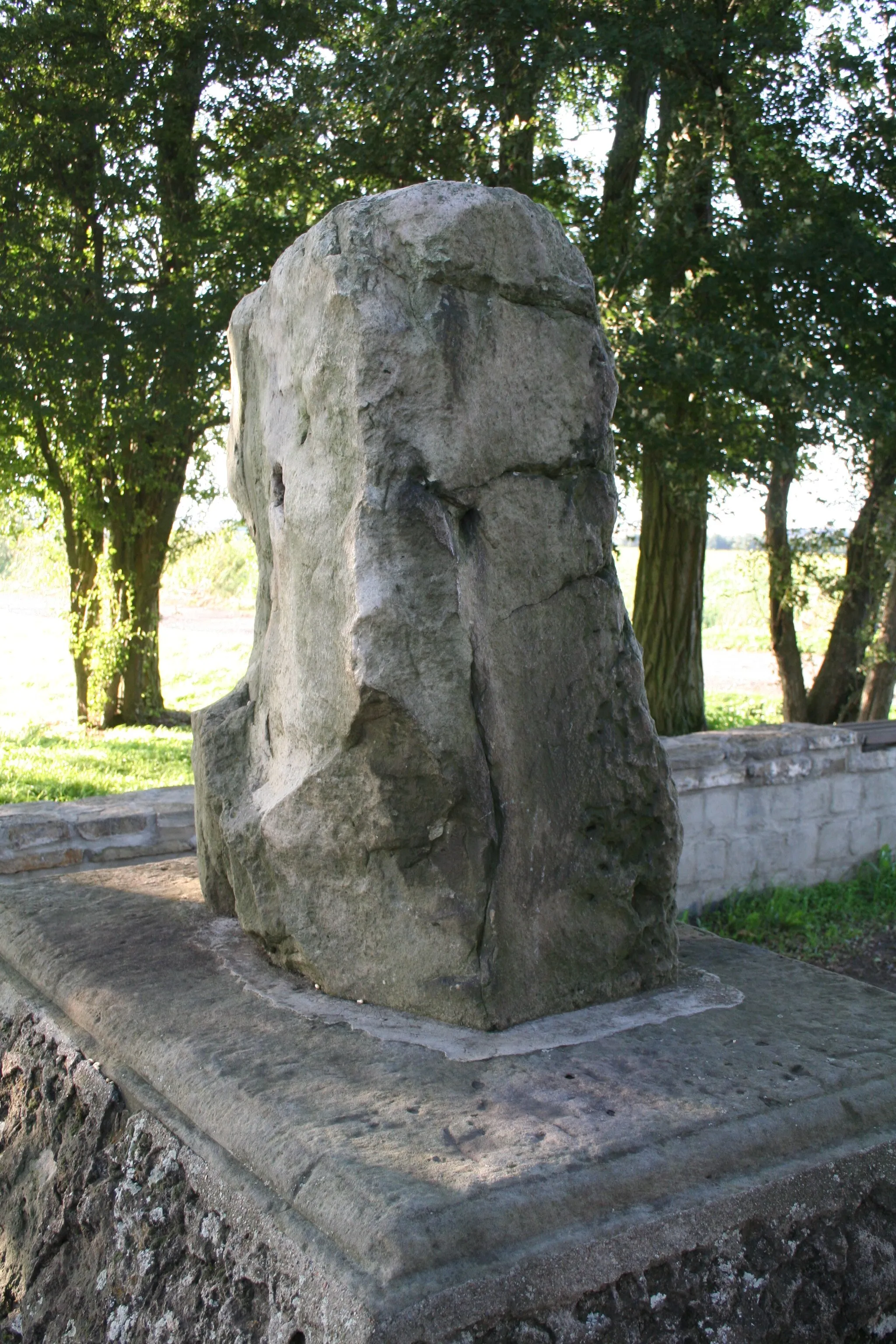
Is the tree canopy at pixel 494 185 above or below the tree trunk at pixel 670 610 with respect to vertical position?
above

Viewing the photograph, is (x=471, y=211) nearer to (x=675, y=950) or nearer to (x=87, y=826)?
(x=675, y=950)

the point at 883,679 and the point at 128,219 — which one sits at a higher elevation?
the point at 128,219

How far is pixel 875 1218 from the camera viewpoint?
76.6 inches

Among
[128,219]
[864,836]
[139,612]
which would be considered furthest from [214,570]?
[864,836]

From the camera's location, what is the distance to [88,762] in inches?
290

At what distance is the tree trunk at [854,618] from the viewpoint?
785 centimetres

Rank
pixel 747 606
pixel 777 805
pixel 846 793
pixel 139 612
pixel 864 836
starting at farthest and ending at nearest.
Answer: pixel 747 606
pixel 139 612
pixel 864 836
pixel 846 793
pixel 777 805

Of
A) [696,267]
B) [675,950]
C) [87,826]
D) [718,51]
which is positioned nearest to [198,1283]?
[675,950]

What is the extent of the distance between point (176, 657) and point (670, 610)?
1008 centimetres

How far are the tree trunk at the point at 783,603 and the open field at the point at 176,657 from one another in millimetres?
256

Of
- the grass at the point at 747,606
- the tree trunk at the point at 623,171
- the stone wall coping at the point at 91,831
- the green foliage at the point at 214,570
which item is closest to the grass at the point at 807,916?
the grass at the point at 747,606

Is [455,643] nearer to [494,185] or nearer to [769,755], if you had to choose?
[769,755]

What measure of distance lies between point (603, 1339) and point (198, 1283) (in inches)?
25.0

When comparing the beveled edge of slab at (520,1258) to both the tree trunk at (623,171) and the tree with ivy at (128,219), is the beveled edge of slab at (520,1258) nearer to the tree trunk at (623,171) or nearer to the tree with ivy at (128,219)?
the tree trunk at (623,171)
